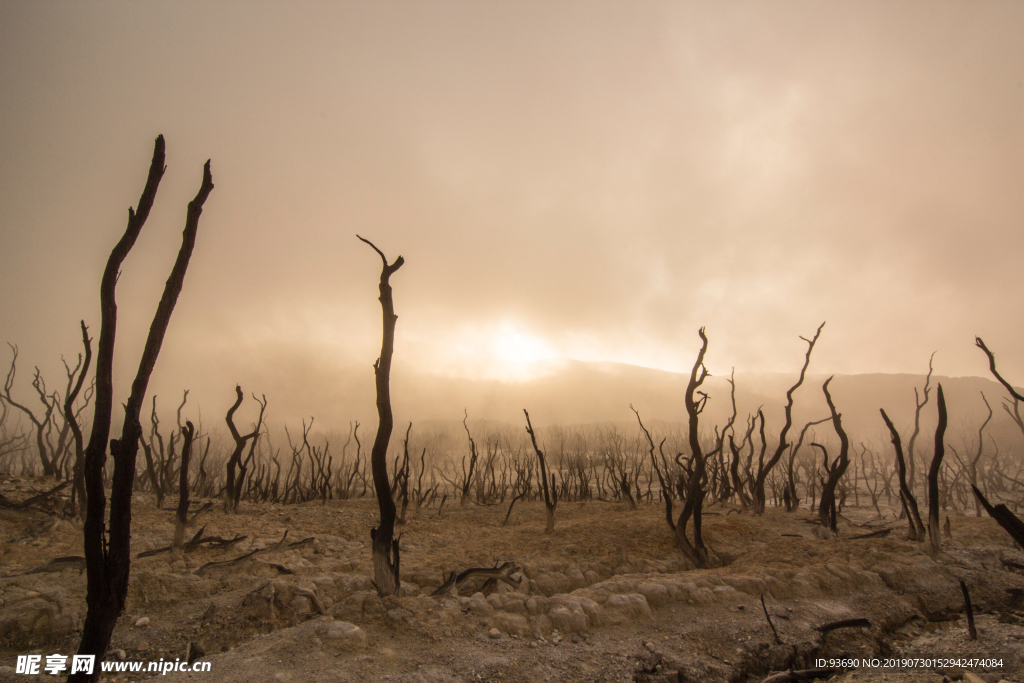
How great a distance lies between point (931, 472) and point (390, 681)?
9351 millimetres

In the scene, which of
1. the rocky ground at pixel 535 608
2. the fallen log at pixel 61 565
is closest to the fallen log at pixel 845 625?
the rocky ground at pixel 535 608

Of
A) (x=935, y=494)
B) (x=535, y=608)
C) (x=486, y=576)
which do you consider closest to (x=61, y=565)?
(x=486, y=576)

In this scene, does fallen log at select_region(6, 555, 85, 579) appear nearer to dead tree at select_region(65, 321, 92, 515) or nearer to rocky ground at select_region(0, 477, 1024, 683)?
rocky ground at select_region(0, 477, 1024, 683)

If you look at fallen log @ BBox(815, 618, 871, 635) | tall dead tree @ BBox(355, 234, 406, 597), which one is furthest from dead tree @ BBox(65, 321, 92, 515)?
fallen log @ BBox(815, 618, 871, 635)

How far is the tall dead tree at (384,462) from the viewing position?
4934 mm

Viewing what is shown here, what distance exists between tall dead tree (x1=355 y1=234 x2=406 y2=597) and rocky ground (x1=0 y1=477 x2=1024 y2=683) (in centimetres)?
26

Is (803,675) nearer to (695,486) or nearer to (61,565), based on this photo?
(695,486)

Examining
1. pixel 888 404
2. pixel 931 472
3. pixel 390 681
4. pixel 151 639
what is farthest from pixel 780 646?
pixel 888 404

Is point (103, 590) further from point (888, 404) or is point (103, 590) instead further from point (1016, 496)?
point (888, 404)

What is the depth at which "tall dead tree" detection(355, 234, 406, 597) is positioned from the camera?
493cm

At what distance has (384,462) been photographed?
5336 millimetres

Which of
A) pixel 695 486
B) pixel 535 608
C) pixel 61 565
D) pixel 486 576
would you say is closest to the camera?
pixel 535 608

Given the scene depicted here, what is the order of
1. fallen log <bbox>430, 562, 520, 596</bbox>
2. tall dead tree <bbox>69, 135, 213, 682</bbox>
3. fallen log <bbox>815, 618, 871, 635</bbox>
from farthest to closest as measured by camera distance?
fallen log <bbox>430, 562, 520, 596</bbox>, fallen log <bbox>815, 618, 871, 635</bbox>, tall dead tree <bbox>69, 135, 213, 682</bbox>

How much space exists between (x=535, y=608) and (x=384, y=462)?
2415 millimetres
